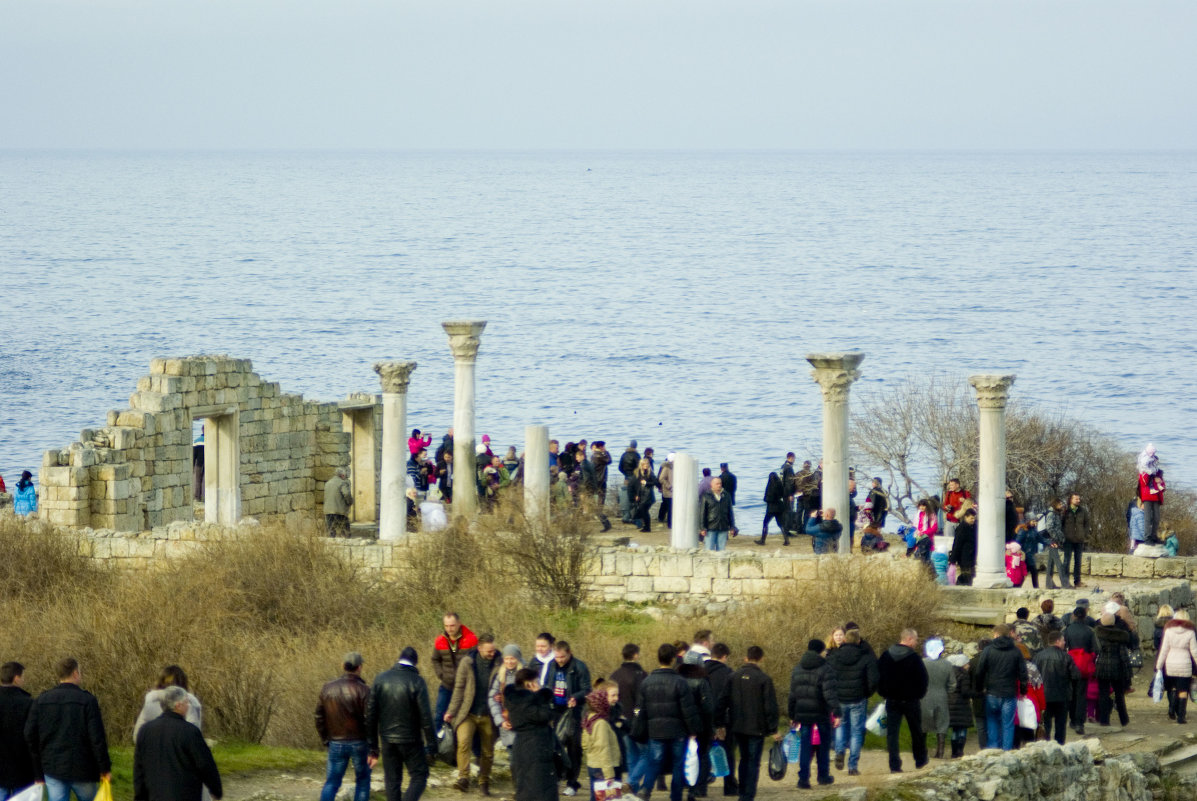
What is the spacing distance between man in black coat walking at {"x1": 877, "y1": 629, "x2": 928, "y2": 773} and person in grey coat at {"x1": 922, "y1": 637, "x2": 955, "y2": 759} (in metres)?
0.54

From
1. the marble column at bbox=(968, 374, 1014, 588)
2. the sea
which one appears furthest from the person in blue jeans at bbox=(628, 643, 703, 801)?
the sea

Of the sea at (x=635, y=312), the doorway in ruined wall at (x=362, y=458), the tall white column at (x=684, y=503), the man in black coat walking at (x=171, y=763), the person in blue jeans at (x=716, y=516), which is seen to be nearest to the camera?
the man in black coat walking at (x=171, y=763)

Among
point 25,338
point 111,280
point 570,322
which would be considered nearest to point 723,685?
point 25,338

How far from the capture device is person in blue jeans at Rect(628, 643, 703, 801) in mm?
14906

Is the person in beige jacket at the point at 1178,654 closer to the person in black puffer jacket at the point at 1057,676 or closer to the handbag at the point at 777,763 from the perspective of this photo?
the person in black puffer jacket at the point at 1057,676

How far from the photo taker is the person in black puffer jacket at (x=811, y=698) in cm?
1634

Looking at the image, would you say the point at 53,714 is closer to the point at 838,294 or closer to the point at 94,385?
the point at 94,385

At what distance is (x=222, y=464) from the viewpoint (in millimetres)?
29203

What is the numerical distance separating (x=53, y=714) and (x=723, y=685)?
531cm

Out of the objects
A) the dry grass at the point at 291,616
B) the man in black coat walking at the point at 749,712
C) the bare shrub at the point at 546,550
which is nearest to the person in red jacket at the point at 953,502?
the dry grass at the point at 291,616

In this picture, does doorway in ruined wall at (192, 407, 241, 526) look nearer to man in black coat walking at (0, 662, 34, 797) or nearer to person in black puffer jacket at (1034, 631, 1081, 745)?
person in black puffer jacket at (1034, 631, 1081, 745)

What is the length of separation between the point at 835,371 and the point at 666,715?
11.1 m

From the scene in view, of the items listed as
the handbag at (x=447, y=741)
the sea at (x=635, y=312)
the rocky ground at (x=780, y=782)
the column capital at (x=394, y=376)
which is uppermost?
the sea at (x=635, y=312)

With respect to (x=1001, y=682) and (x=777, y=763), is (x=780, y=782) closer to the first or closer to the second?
(x=777, y=763)
